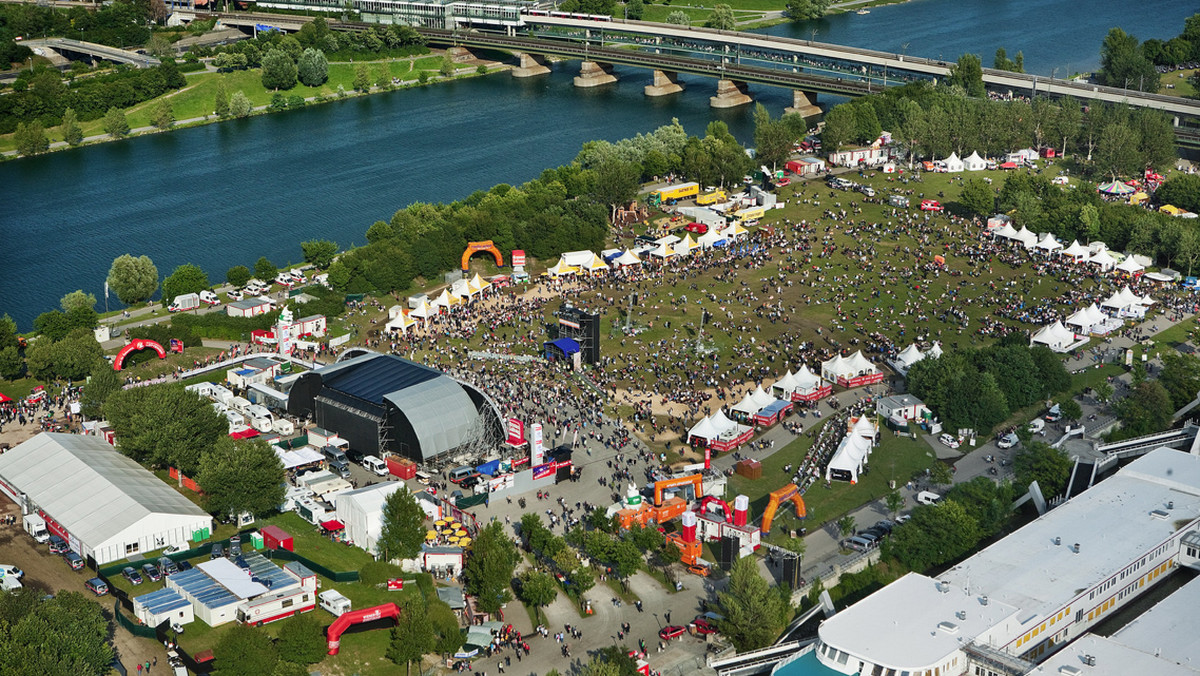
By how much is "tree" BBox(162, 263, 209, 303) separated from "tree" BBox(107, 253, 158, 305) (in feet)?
6.47

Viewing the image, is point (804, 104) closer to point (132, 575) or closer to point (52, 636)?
point (132, 575)

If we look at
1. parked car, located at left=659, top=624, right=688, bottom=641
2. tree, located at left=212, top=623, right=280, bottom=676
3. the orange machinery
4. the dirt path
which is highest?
tree, located at left=212, top=623, right=280, bottom=676

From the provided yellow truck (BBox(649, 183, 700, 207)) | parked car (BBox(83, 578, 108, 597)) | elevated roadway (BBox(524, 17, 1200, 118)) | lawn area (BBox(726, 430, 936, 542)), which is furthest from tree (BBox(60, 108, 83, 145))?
lawn area (BBox(726, 430, 936, 542))

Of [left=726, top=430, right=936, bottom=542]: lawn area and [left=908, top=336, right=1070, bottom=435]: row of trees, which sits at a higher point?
[left=908, top=336, right=1070, bottom=435]: row of trees

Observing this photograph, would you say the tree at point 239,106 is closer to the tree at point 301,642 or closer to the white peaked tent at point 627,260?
the white peaked tent at point 627,260

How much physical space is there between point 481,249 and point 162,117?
63.3 metres

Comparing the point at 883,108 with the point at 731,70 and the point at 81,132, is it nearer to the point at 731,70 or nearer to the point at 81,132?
the point at 731,70

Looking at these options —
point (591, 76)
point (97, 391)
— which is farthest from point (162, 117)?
point (97, 391)

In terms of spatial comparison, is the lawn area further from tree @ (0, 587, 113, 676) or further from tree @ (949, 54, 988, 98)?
tree @ (949, 54, 988, 98)

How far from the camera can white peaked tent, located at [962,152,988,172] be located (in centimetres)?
11150

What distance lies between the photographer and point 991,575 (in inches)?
1961

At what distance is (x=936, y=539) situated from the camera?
5428 cm

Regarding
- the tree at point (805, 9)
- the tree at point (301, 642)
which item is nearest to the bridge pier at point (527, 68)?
the tree at point (805, 9)

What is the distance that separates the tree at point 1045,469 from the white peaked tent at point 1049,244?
119 feet
